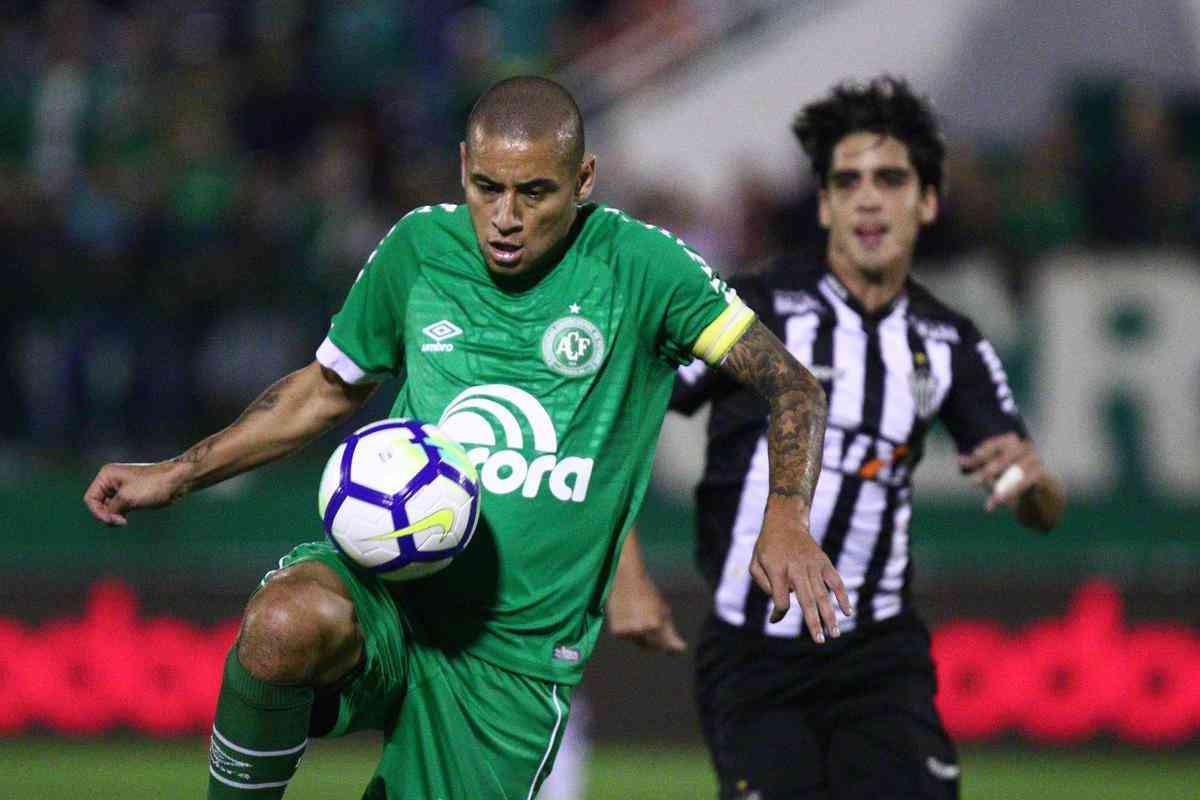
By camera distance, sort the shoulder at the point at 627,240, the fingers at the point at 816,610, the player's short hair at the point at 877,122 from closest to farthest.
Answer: the fingers at the point at 816,610 → the shoulder at the point at 627,240 → the player's short hair at the point at 877,122

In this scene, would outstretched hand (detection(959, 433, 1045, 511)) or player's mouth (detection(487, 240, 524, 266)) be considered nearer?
player's mouth (detection(487, 240, 524, 266))

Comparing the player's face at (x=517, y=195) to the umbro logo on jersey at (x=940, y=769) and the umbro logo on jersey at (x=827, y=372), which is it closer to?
the umbro logo on jersey at (x=827, y=372)

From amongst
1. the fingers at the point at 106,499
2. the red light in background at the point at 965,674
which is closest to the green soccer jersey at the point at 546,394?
the fingers at the point at 106,499

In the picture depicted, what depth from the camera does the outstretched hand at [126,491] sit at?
174 inches

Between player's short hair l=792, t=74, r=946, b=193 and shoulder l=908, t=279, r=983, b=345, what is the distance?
1.27 feet

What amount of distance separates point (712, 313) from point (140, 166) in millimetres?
7717

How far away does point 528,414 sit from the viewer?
4406 mm

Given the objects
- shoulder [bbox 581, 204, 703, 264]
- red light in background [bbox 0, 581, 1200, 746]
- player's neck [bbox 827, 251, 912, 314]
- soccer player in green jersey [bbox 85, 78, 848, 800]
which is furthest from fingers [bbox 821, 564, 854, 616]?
red light in background [bbox 0, 581, 1200, 746]

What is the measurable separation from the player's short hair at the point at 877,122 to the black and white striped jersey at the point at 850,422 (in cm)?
41

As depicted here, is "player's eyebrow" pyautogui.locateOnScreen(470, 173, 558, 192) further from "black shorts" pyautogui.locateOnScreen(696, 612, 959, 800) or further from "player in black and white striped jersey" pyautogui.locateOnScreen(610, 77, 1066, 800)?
"black shorts" pyautogui.locateOnScreen(696, 612, 959, 800)

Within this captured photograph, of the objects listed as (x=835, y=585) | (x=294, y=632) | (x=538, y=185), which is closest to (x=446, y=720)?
(x=294, y=632)

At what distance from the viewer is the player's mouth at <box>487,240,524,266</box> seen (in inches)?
170

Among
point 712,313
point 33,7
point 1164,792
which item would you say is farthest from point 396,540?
point 33,7

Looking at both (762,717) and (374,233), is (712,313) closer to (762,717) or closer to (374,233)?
(762,717)
